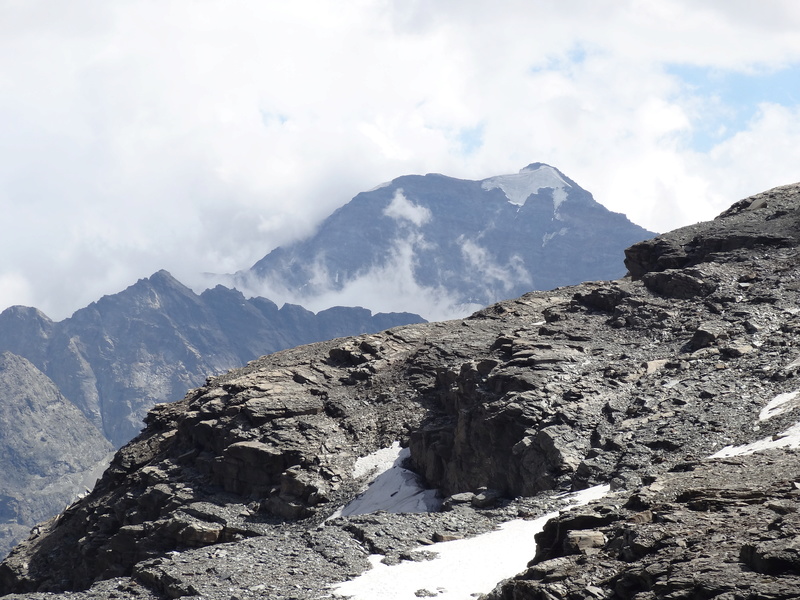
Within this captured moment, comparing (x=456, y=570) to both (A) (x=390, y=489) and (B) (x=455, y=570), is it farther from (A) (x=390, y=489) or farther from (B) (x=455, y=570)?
(A) (x=390, y=489)

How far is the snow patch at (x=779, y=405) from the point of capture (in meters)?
43.2

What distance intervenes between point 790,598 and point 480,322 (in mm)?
54817

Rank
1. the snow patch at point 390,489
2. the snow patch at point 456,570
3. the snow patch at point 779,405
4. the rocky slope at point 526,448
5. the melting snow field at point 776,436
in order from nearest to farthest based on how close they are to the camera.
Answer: the rocky slope at point 526,448, the snow patch at point 456,570, the melting snow field at point 776,436, the snow patch at point 779,405, the snow patch at point 390,489

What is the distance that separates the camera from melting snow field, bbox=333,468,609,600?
108 feet

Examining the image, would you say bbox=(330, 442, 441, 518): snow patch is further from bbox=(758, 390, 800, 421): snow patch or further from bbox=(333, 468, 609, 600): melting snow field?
bbox=(758, 390, 800, 421): snow patch

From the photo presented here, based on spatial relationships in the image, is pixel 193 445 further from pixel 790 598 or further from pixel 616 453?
pixel 790 598

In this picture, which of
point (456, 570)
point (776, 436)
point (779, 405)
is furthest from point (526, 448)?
point (456, 570)

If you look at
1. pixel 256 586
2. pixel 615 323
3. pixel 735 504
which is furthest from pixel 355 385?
pixel 735 504

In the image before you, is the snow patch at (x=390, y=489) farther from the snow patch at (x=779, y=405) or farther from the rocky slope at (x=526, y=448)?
the snow patch at (x=779, y=405)

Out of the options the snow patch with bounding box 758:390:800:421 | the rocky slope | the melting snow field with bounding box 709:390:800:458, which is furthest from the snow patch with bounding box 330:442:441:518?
the snow patch with bounding box 758:390:800:421

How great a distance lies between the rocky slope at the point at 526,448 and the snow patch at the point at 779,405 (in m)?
0.16

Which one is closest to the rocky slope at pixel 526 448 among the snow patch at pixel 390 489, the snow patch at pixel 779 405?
the snow patch at pixel 779 405

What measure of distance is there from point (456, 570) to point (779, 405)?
18.6m

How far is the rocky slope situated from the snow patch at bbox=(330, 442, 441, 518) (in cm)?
83
